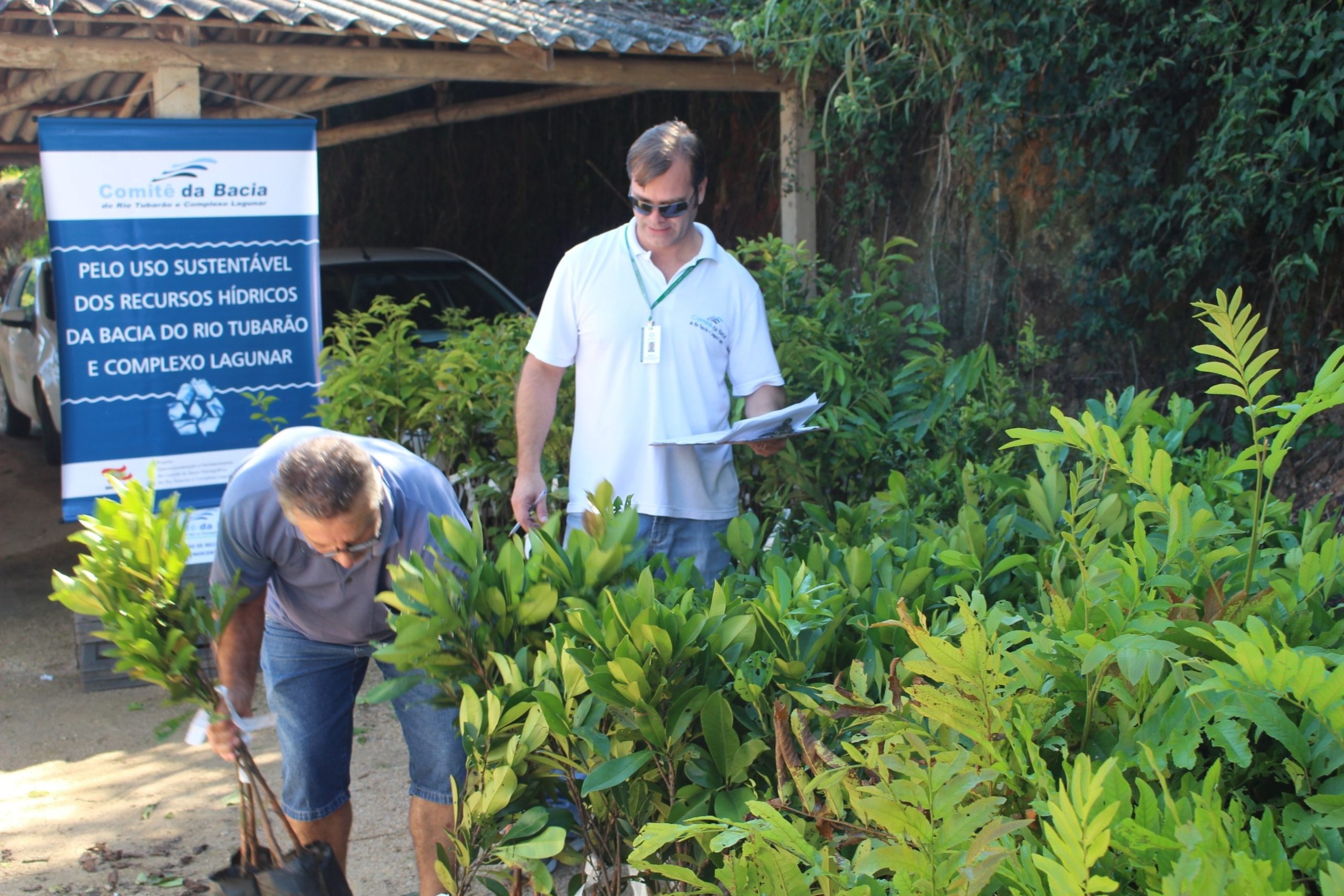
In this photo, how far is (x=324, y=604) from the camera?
2.96 meters

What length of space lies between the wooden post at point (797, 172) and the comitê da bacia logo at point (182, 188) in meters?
3.19

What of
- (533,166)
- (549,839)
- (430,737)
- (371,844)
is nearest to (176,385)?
(371,844)

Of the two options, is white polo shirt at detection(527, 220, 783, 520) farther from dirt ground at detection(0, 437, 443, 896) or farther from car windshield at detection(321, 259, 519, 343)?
car windshield at detection(321, 259, 519, 343)

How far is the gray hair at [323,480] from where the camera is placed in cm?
254

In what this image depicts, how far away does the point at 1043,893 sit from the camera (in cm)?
115

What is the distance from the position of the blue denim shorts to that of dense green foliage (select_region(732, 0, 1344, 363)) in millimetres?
3787

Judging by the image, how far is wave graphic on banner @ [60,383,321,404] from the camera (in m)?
4.97

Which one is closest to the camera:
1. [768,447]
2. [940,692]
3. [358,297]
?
[940,692]

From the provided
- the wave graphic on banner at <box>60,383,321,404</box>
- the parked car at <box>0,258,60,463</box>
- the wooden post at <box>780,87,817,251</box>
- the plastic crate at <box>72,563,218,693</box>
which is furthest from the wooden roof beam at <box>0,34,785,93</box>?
the parked car at <box>0,258,60,463</box>

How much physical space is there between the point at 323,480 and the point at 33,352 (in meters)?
8.33

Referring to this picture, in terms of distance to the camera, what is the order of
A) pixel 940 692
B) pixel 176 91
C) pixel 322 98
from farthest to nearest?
pixel 322 98
pixel 176 91
pixel 940 692

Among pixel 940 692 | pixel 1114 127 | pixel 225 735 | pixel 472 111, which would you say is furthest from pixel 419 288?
pixel 940 692

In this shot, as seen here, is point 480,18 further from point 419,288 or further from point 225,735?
point 225,735

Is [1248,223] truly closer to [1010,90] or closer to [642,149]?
[1010,90]
